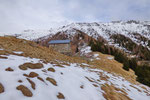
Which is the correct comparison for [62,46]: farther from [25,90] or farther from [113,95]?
[25,90]

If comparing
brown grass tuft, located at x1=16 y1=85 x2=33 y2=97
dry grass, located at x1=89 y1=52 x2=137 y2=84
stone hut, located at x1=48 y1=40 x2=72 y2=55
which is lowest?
dry grass, located at x1=89 y1=52 x2=137 y2=84

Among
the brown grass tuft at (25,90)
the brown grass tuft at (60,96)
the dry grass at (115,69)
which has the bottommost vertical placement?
the dry grass at (115,69)

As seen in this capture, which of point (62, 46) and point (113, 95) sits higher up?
point (113, 95)

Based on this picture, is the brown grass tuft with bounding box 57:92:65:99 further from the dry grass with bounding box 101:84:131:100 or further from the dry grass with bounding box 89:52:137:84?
the dry grass with bounding box 89:52:137:84

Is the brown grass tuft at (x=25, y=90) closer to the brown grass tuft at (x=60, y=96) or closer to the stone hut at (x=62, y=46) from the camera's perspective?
the brown grass tuft at (x=60, y=96)

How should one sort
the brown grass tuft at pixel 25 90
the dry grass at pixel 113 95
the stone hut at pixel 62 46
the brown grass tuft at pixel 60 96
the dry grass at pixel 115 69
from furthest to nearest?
the stone hut at pixel 62 46, the dry grass at pixel 115 69, the dry grass at pixel 113 95, the brown grass tuft at pixel 60 96, the brown grass tuft at pixel 25 90

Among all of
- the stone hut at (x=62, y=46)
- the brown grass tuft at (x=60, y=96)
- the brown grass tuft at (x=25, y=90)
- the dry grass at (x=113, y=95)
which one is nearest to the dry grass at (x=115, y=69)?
the dry grass at (x=113, y=95)

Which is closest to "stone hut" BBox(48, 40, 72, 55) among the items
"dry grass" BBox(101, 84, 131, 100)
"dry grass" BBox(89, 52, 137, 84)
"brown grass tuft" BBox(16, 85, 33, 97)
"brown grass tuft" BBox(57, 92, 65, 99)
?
"dry grass" BBox(89, 52, 137, 84)

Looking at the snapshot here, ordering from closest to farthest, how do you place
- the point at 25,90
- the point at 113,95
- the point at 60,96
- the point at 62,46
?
1. the point at 25,90
2. the point at 60,96
3. the point at 113,95
4. the point at 62,46

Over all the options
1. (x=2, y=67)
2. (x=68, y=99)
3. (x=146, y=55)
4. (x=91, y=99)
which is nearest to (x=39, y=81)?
(x=68, y=99)

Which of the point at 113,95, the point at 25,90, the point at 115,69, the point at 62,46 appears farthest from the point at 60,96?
the point at 62,46

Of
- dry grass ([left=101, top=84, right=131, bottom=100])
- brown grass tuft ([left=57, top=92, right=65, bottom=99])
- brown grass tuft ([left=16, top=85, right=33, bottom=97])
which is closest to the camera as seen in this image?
brown grass tuft ([left=16, top=85, right=33, bottom=97])

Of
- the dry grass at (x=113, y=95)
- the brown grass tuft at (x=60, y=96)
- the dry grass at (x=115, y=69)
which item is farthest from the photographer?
the dry grass at (x=115, y=69)

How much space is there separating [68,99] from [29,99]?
1.52 meters
